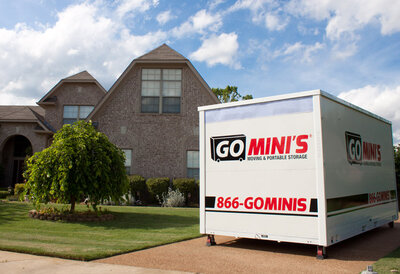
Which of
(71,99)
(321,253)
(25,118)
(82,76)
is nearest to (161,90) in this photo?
(71,99)

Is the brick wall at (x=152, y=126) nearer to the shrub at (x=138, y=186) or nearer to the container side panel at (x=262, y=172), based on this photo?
the shrub at (x=138, y=186)

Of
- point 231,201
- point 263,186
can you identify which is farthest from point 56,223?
point 263,186

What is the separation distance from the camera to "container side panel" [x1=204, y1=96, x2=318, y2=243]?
658 centimetres

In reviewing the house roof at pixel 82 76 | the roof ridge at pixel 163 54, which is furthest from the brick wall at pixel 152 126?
the house roof at pixel 82 76

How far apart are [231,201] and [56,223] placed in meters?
6.25

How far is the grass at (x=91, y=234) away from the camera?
6988 mm

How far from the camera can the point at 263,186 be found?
7.06 m

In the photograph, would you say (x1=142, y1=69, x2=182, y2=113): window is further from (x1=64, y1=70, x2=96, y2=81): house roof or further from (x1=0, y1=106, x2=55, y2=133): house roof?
(x1=0, y1=106, x2=55, y2=133): house roof

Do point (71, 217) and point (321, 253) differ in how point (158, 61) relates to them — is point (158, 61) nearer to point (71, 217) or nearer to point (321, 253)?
point (71, 217)

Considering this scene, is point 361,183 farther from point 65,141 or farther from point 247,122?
point 65,141

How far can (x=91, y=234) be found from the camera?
9.12 meters

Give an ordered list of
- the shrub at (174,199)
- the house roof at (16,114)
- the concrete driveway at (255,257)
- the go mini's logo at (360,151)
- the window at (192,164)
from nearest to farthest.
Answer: the concrete driveway at (255,257) → the go mini's logo at (360,151) → the shrub at (174,199) → the window at (192,164) → the house roof at (16,114)

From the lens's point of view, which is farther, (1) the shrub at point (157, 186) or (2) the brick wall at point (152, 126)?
(2) the brick wall at point (152, 126)

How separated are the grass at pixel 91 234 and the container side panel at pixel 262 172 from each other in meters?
1.89
